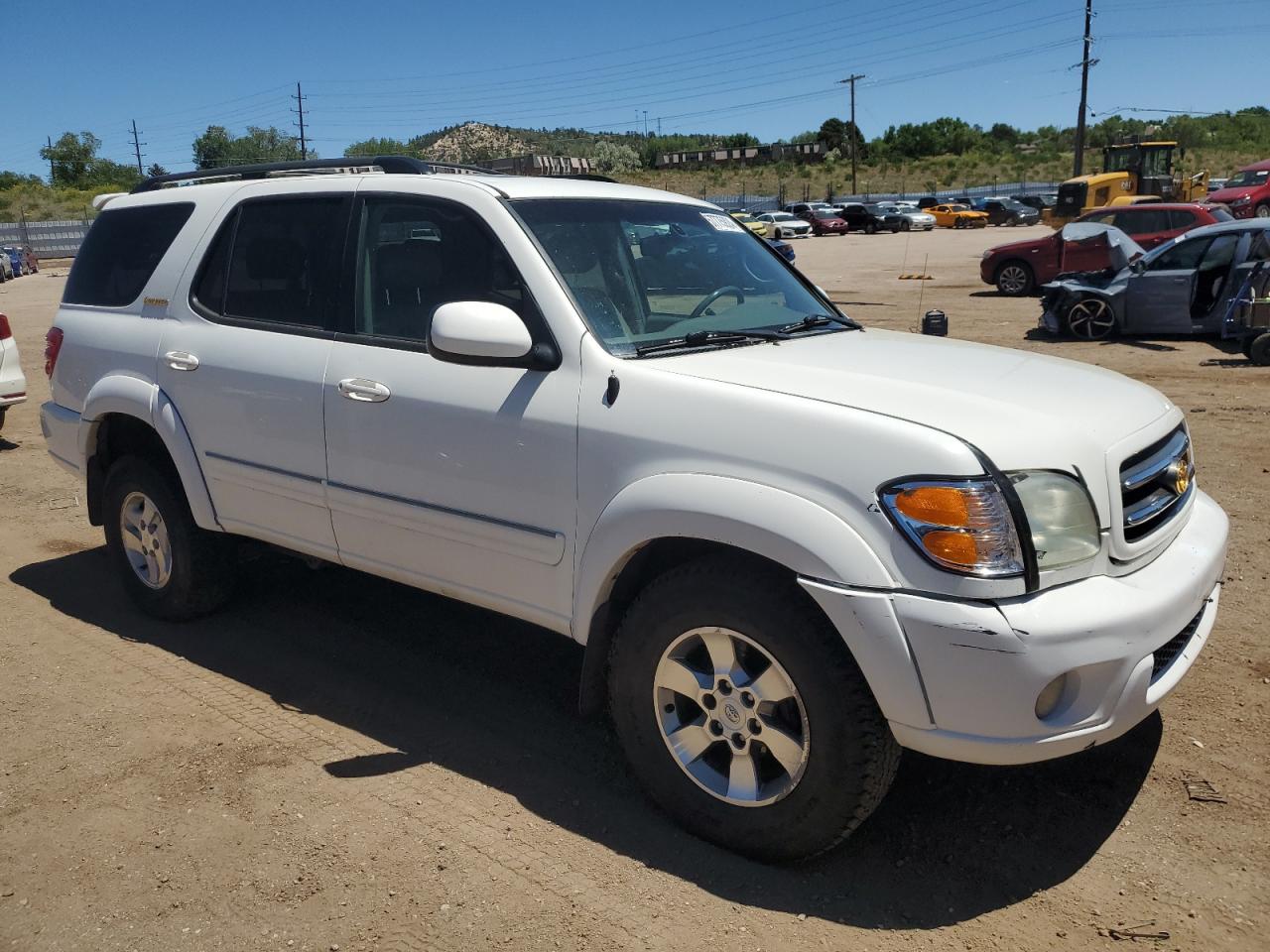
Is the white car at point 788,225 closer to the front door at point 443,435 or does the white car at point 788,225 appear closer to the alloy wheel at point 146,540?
the alloy wheel at point 146,540

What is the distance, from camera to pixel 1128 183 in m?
34.9

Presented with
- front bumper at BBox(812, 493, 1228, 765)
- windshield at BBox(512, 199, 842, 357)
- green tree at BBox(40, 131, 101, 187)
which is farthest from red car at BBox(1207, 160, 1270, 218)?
green tree at BBox(40, 131, 101, 187)

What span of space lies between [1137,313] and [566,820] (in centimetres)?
1295

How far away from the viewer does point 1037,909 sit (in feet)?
9.45

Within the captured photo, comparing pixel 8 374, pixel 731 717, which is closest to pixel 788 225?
pixel 8 374

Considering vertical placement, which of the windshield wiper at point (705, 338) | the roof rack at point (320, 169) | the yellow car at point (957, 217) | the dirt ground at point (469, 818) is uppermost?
the yellow car at point (957, 217)

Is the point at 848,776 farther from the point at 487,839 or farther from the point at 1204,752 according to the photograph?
the point at 1204,752

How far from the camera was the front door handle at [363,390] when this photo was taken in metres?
3.77

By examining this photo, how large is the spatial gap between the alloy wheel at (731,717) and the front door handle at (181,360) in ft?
8.54

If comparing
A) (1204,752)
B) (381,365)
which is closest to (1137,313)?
(1204,752)

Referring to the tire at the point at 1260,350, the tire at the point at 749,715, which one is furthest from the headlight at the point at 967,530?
the tire at the point at 1260,350

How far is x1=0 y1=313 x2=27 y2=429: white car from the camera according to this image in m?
9.49

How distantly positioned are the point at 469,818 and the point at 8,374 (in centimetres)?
830

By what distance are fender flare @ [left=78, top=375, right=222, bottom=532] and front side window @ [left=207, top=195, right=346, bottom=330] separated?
484mm
